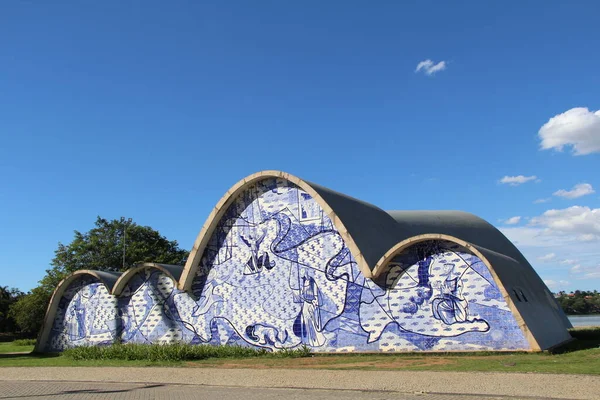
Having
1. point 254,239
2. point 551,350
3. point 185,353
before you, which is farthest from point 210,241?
point 551,350

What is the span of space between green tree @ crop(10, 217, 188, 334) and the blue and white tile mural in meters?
14.9

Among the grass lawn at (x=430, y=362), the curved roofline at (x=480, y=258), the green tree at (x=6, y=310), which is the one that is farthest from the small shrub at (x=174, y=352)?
the green tree at (x=6, y=310)

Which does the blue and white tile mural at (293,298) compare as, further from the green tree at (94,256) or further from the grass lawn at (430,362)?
the green tree at (94,256)

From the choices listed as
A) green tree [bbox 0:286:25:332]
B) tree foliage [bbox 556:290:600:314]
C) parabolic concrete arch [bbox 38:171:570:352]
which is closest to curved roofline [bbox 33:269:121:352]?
parabolic concrete arch [bbox 38:171:570:352]

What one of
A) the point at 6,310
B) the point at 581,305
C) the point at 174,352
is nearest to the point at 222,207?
the point at 174,352

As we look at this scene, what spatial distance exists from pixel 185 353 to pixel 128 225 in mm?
24748

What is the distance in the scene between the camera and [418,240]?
15.1m

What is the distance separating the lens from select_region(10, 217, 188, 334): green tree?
35281 mm

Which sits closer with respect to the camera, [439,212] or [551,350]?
[551,350]

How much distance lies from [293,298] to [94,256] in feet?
79.4

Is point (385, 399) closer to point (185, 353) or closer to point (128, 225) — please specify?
point (185, 353)

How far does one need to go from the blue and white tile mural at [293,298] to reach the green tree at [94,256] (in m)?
14.9

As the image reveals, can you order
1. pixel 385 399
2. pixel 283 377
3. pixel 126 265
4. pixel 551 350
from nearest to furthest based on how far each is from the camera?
pixel 385 399 → pixel 283 377 → pixel 551 350 → pixel 126 265

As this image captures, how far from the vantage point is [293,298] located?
1691 centimetres
